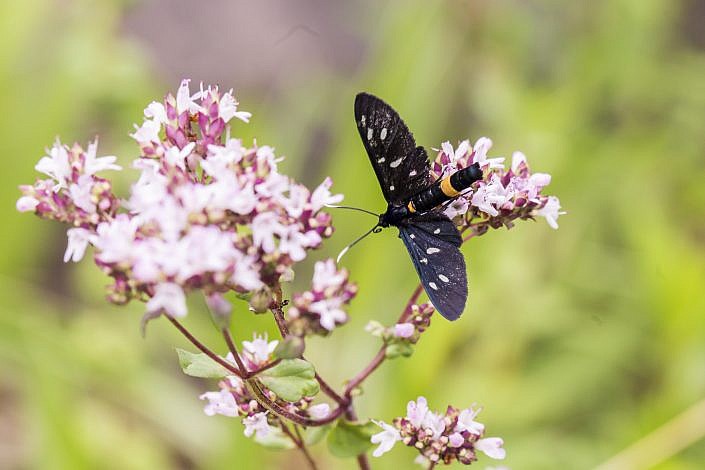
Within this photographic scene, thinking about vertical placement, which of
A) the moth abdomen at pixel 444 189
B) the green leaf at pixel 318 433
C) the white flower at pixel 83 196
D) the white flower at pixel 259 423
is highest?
the moth abdomen at pixel 444 189

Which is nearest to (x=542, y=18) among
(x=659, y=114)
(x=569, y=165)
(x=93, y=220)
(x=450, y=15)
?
(x=450, y=15)

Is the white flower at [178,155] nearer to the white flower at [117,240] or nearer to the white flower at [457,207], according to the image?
the white flower at [117,240]

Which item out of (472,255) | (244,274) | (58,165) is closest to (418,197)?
(244,274)

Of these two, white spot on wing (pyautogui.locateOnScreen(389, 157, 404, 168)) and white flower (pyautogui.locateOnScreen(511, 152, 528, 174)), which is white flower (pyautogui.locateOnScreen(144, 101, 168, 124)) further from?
white flower (pyautogui.locateOnScreen(511, 152, 528, 174))

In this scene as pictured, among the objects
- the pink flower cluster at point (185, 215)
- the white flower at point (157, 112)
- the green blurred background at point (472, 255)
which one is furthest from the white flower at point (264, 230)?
the green blurred background at point (472, 255)

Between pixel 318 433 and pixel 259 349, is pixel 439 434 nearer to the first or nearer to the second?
pixel 318 433

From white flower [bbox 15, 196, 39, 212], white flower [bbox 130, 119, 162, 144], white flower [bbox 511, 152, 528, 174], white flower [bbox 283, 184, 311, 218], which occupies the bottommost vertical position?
white flower [bbox 283, 184, 311, 218]

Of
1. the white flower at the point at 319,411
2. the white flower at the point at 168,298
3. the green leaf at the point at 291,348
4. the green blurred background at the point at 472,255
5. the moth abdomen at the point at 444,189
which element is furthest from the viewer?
the green blurred background at the point at 472,255

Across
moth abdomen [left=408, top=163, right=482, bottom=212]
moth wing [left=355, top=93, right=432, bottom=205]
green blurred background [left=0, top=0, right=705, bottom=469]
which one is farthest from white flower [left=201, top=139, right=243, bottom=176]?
green blurred background [left=0, top=0, right=705, bottom=469]
